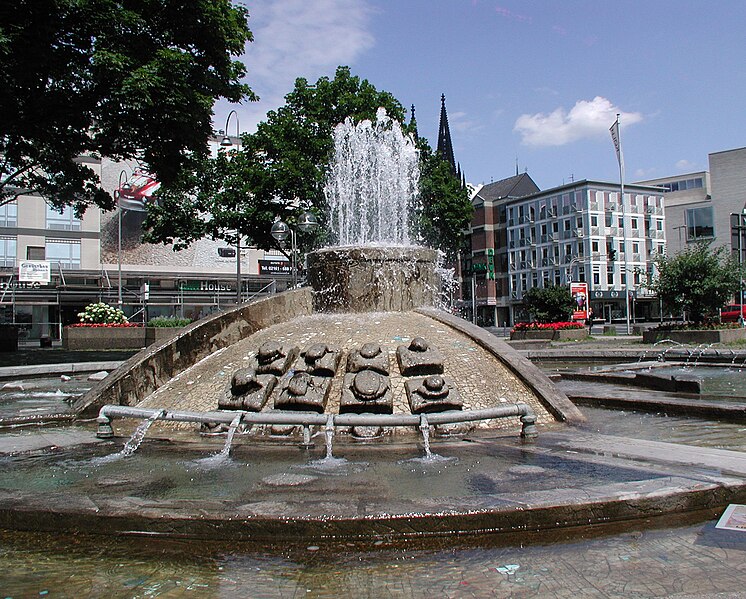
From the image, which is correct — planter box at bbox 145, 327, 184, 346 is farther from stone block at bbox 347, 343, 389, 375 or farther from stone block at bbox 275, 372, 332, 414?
stone block at bbox 275, 372, 332, 414

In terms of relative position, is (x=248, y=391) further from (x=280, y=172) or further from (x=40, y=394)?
(x=280, y=172)

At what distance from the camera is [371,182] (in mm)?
23422

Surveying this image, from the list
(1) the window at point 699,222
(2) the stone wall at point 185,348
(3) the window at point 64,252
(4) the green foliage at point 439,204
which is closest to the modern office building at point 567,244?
(1) the window at point 699,222

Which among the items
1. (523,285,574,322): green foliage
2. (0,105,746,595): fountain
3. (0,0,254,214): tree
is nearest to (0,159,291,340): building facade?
(523,285,574,322): green foliage

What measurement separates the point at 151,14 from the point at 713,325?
2307cm

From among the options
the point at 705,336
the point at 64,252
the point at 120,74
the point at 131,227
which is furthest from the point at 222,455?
the point at 131,227

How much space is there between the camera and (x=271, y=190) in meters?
32.0

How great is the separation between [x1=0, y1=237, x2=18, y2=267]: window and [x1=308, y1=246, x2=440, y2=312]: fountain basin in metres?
49.0

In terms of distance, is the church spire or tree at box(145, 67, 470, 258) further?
the church spire

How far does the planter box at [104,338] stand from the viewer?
28.1m

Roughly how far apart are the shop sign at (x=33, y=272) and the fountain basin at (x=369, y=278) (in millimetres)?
34950

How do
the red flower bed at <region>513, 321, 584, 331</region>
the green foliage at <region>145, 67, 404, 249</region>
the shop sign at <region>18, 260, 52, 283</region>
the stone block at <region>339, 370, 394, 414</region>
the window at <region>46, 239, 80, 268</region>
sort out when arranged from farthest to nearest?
the window at <region>46, 239, 80, 268</region>, the shop sign at <region>18, 260, 52, 283</region>, the green foliage at <region>145, 67, 404, 249</region>, the red flower bed at <region>513, 321, 584, 331</region>, the stone block at <region>339, 370, 394, 414</region>

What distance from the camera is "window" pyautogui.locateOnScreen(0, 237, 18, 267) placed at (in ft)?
165

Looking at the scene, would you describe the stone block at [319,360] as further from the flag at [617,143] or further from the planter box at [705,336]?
the flag at [617,143]
